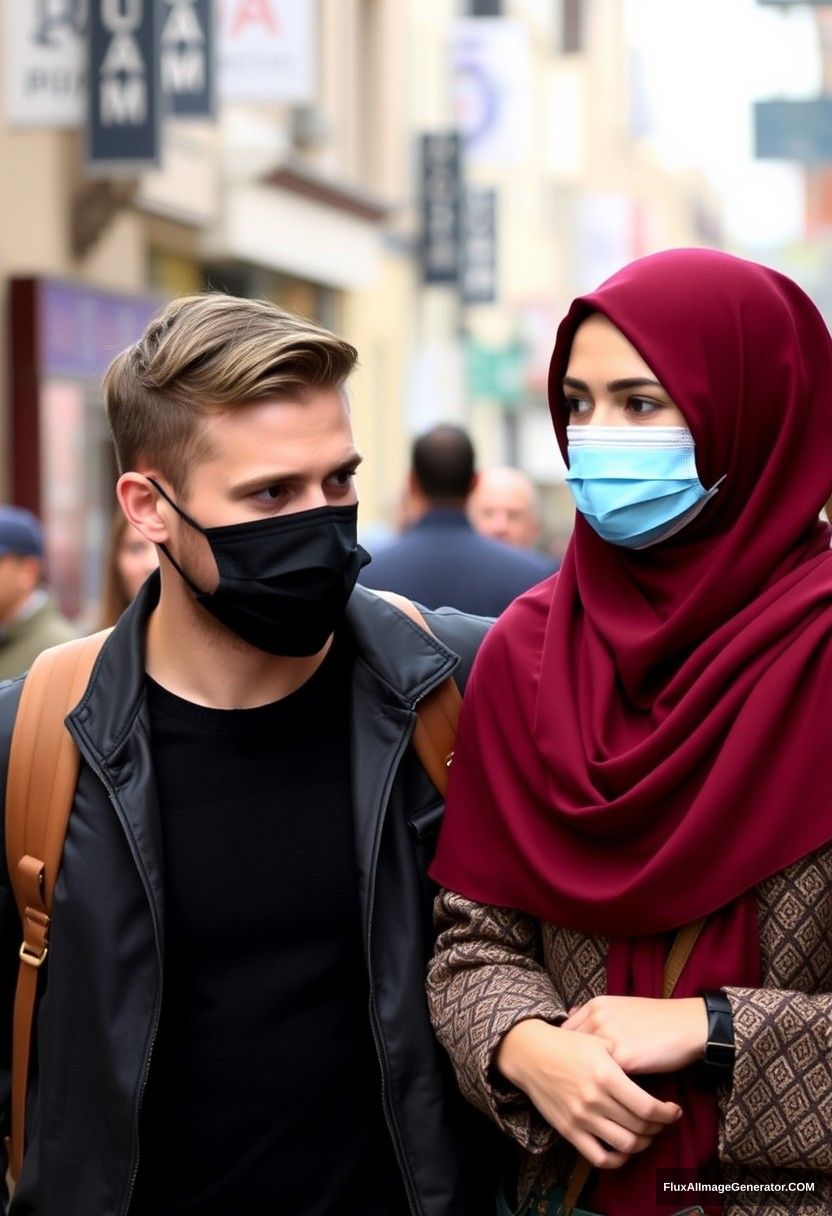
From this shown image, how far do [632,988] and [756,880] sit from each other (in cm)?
25

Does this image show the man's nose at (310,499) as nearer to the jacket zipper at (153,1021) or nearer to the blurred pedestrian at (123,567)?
the jacket zipper at (153,1021)

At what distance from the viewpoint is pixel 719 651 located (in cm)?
272

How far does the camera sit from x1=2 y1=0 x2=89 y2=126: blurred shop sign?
43.2 ft

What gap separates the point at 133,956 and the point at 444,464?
4630mm

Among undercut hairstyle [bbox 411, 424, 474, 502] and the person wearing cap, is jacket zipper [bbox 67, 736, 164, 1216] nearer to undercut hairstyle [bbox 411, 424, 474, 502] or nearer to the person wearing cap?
the person wearing cap

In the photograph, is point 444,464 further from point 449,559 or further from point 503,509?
point 503,509

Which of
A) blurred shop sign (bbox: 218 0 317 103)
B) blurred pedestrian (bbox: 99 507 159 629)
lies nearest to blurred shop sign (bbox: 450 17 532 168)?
blurred shop sign (bbox: 218 0 317 103)

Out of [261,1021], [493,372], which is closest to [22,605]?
[261,1021]

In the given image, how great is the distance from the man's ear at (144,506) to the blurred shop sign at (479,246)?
25.3 meters

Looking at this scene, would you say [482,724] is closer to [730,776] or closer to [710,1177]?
[730,776]

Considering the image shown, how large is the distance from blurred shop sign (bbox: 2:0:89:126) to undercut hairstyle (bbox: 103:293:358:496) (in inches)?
413

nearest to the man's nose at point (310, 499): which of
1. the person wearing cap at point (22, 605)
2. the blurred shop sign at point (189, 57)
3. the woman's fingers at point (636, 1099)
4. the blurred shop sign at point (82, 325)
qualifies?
the woman's fingers at point (636, 1099)

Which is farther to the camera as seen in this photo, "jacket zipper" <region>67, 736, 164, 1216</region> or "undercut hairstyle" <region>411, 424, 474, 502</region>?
"undercut hairstyle" <region>411, 424, 474, 502</region>

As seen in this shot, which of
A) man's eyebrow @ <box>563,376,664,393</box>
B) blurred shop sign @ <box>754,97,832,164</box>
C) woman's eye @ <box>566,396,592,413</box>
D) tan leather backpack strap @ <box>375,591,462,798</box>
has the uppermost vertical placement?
blurred shop sign @ <box>754,97,832,164</box>
